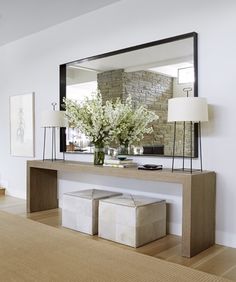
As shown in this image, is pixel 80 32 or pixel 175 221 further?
pixel 80 32

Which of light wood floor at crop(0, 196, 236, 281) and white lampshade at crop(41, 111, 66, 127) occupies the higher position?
white lampshade at crop(41, 111, 66, 127)

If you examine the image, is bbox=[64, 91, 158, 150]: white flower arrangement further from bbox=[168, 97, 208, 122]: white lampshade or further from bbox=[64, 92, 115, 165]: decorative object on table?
bbox=[168, 97, 208, 122]: white lampshade

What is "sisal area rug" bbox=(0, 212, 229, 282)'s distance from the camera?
4.45 ft

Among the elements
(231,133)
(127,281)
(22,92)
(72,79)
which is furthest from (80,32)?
(127,281)

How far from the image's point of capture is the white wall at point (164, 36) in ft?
9.03

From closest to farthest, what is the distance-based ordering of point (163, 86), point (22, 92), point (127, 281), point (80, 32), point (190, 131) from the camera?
point (127, 281) < point (190, 131) < point (163, 86) < point (80, 32) < point (22, 92)

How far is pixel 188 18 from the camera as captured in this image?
9.84 feet

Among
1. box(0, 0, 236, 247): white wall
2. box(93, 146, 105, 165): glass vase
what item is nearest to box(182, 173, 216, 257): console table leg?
box(0, 0, 236, 247): white wall

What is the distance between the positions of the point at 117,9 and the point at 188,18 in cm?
97

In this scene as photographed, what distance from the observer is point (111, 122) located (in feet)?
10.8

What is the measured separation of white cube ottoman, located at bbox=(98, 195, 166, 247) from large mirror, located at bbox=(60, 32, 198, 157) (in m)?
0.60

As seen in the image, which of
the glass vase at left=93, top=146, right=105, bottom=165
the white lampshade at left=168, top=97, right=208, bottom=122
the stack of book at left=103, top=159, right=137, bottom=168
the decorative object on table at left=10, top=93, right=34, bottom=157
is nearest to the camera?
the white lampshade at left=168, top=97, right=208, bottom=122

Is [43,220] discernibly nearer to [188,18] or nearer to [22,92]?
[22,92]

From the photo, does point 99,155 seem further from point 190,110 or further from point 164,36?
point 164,36
